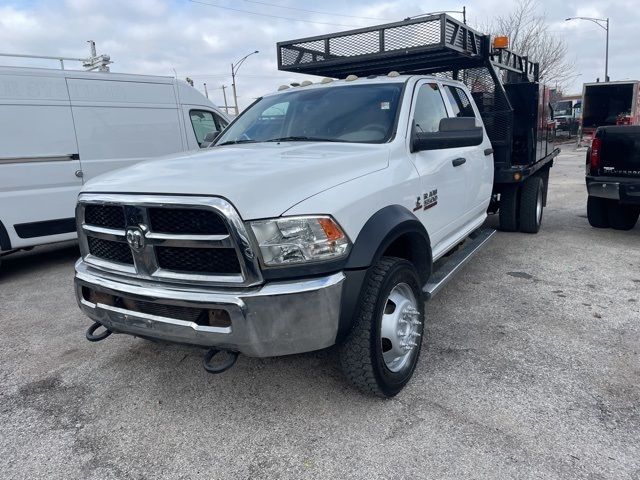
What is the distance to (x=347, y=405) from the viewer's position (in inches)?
115

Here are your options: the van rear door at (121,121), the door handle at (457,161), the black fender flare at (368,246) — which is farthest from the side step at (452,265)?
the van rear door at (121,121)

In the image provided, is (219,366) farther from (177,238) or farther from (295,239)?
(295,239)

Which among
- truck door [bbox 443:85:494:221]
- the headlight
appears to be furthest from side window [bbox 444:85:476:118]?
the headlight

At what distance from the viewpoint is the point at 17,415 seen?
2.96 metres

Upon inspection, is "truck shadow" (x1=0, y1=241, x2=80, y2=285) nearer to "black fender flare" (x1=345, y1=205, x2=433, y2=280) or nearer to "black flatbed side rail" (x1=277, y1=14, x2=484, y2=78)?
"black flatbed side rail" (x1=277, y1=14, x2=484, y2=78)

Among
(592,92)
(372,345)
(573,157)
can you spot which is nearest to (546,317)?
(372,345)

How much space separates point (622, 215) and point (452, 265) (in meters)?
4.44

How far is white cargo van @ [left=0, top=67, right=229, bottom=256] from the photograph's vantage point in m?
5.76

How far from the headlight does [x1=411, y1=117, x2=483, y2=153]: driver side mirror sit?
4.15ft

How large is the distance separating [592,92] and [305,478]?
24.6 meters

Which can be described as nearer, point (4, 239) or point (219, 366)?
point (219, 366)

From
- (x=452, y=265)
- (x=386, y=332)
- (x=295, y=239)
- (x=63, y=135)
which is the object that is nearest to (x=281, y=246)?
(x=295, y=239)

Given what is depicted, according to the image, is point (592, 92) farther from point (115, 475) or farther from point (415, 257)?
point (115, 475)

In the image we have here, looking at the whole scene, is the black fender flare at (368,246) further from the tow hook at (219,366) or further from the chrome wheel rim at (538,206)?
the chrome wheel rim at (538,206)
